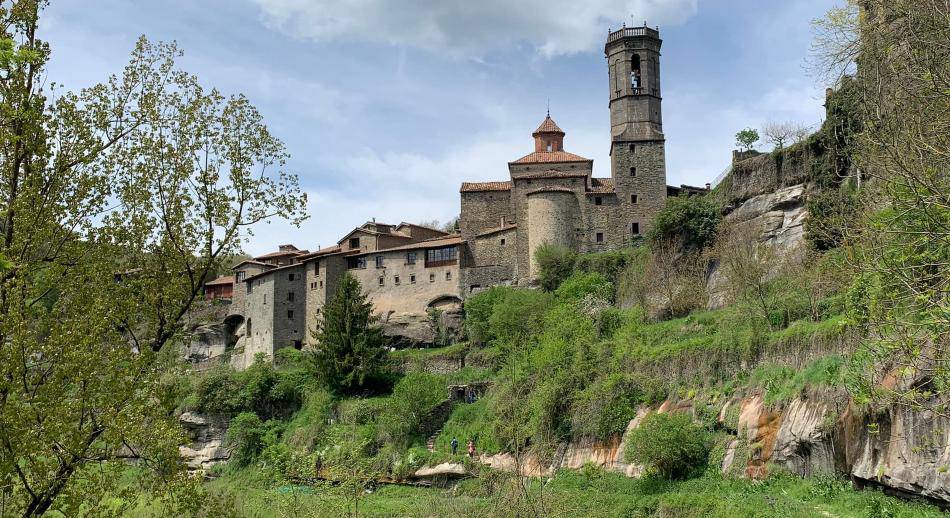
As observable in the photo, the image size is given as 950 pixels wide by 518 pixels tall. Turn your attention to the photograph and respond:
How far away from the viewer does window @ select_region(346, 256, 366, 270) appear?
57.9m

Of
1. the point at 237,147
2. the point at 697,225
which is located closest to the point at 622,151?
the point at 697,225

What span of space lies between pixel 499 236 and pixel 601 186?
778 centimetres

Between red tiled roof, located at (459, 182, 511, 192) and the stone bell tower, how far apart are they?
24.5ft

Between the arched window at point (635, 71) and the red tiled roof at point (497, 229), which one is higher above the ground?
the arched window at point (635, 71)

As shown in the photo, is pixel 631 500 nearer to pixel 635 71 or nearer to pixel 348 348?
pixel 348 348

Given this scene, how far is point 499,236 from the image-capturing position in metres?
55.8

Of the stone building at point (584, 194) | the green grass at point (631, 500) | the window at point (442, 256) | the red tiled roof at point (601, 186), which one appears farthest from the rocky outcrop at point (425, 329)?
the green grass at point (631, 500)

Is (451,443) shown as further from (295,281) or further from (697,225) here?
(295,281)

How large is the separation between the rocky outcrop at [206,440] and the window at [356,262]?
15165mm

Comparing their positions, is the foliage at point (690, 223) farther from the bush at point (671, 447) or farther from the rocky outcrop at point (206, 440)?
the rocky outcrop at point (206, 440)

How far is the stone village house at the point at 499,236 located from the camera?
178 ft

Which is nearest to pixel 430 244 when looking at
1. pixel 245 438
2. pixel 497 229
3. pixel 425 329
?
pixel 497 229

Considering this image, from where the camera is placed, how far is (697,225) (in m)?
44.0

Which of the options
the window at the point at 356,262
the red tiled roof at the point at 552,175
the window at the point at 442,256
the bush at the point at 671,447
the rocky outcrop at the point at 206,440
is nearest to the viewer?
the bush at the point at 671,447
